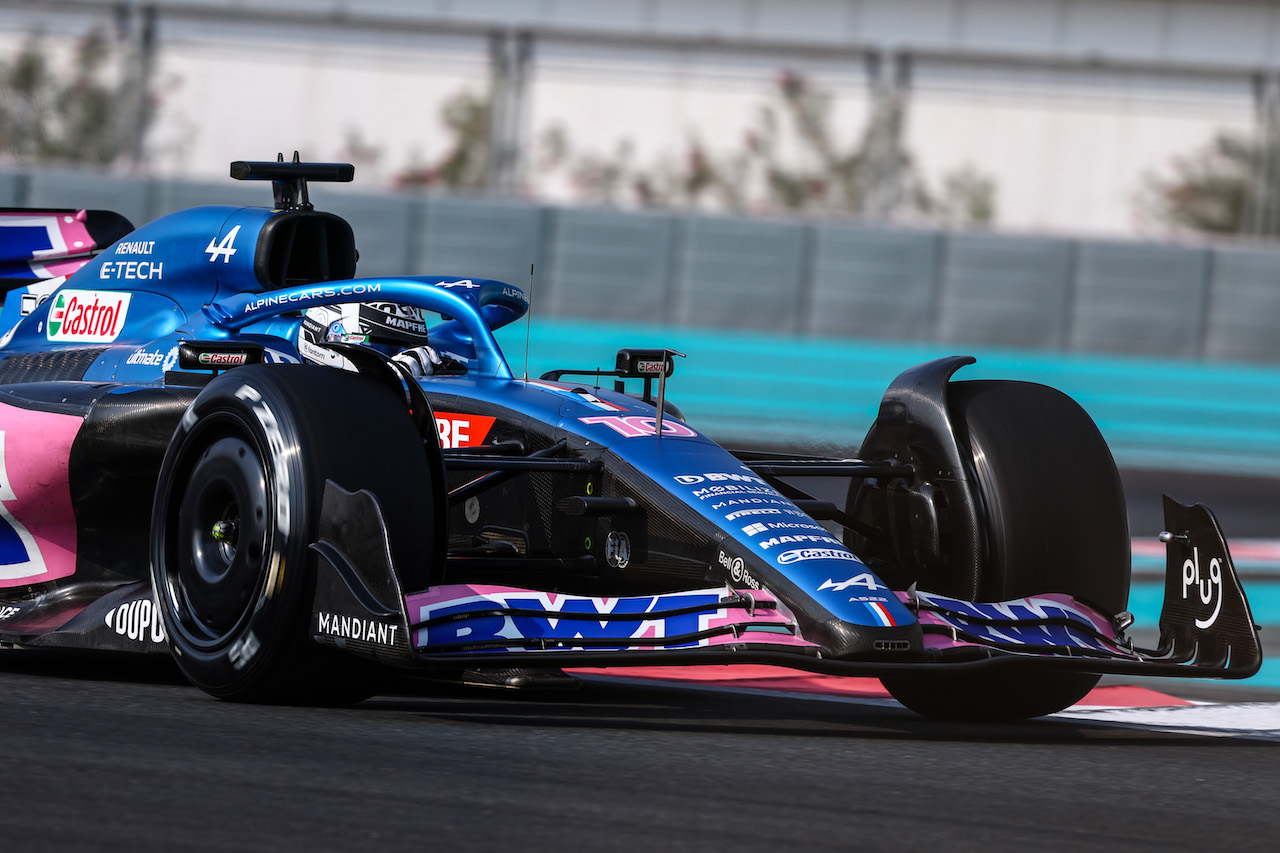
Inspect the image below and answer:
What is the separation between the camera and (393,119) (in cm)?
1545

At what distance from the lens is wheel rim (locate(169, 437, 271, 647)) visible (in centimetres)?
440

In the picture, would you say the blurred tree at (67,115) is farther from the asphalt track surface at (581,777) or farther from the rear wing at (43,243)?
the asphalt track surface at (581,777)

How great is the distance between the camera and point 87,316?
20.6 ft

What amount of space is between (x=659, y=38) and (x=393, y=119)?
2.40 m

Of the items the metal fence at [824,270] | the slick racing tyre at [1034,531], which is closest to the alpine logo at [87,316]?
the slick racing tyre at [1034,531]

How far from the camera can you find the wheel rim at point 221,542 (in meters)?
4.40

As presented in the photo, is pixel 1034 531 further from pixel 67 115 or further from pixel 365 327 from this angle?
pixel 67 115

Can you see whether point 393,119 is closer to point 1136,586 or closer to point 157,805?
point 1136,586

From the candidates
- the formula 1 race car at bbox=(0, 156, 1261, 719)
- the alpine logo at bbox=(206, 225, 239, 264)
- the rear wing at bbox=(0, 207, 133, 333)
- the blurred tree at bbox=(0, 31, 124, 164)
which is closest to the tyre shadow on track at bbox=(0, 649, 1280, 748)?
the formula 1 race car at bbox=(0, 156, 1261, 719)

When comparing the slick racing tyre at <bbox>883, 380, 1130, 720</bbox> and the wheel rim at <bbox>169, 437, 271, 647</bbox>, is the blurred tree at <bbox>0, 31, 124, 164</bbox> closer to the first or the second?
the wheel rim at <bbox>169, 437, 271, 647</bbox>

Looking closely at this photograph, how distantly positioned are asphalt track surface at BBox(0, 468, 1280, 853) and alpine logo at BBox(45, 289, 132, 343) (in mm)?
1574

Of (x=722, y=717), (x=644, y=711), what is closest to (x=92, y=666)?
(x=644, y=711)

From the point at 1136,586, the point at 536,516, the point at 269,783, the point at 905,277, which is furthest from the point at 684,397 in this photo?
the point at 269,783

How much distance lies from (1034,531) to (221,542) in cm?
215
